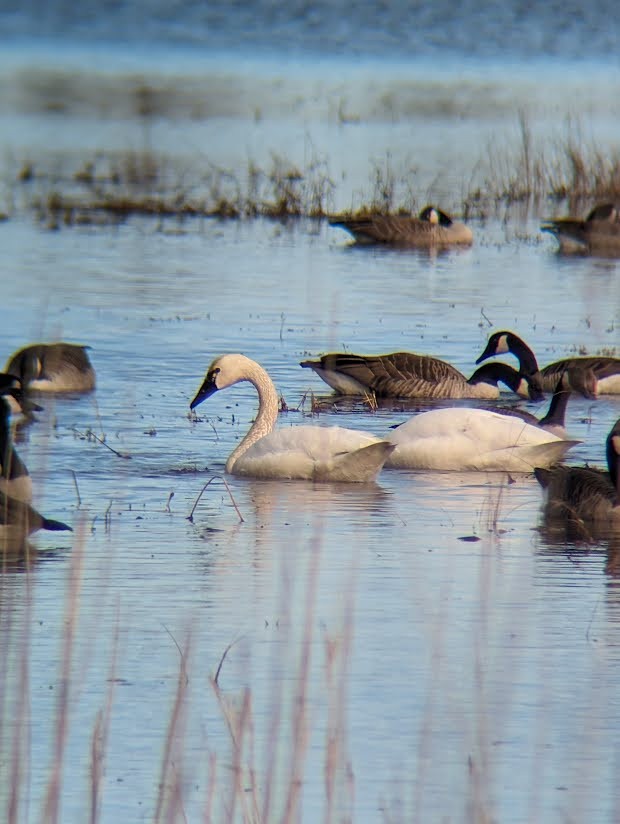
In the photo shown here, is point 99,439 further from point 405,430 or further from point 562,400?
point 562,400

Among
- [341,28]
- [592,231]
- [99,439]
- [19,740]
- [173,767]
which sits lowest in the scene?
[99,439]

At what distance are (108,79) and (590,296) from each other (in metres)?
38.9

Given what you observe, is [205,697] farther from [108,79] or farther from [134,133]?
→ [108,79]

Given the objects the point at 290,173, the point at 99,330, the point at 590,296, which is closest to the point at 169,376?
the point at 99,330

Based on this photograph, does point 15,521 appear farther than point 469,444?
No

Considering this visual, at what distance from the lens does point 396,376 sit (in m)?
13.7

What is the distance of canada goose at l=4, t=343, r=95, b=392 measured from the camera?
13.0 m

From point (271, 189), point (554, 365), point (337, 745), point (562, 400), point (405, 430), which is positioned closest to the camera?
point (337, 745)

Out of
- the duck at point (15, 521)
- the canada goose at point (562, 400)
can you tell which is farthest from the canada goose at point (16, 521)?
the canada goose at point (562, 400)

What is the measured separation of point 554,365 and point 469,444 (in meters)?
3.36

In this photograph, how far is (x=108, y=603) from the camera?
762 cm

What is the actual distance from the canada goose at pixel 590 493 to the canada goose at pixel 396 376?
410 cm

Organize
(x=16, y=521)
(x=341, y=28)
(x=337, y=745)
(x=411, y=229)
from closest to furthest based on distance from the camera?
(x=337, y=745)
(x=16, y=521)
(x=411, y=229)
(x=341, y=28)

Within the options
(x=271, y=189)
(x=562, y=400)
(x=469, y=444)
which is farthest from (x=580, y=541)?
(x=271, y=189)
